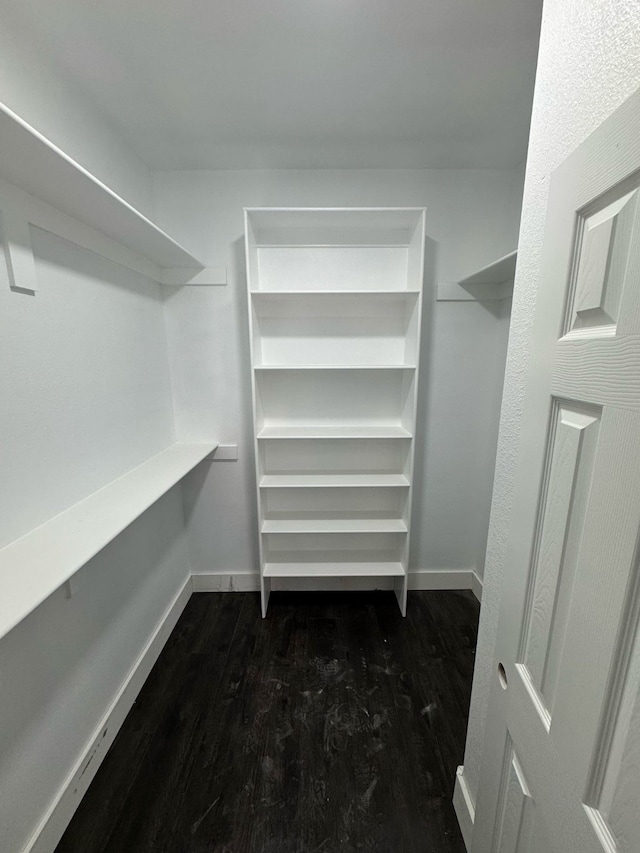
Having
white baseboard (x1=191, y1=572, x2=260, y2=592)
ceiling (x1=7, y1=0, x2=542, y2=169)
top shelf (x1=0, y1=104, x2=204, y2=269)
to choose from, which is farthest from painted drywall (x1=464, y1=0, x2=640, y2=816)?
white baseboard (x1=191, y1=572, x2=260, y2=592)

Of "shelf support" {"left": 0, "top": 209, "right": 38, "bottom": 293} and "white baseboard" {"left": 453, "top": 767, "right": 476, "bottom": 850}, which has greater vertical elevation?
"shelf support" {"left": 0, "top": 209, "right": 38, "bottom": 293}

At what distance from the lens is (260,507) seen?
2.06m

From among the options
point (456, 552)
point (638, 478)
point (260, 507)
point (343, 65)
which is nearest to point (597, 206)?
point (638, 478)

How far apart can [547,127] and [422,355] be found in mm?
1411

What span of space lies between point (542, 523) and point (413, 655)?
1.61 meters

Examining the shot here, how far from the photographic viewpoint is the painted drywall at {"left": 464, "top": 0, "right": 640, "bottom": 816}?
0.54m

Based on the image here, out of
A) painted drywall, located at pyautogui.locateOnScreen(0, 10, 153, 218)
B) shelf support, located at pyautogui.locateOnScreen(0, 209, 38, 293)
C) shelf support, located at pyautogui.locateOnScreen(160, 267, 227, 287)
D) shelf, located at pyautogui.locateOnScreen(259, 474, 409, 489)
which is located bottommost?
shelf, located at pyautogui.locateOnScreen(259, 474, 409, 489)

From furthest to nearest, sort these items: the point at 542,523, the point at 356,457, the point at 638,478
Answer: the point at 356,457, the point at 542,523, the point at 638,478

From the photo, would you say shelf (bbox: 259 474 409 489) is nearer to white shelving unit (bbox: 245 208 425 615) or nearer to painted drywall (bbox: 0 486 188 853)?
white shelving unit (bbox: 245 208 425 615)

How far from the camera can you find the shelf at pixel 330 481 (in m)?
1.98

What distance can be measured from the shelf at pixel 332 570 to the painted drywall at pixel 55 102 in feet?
7.34

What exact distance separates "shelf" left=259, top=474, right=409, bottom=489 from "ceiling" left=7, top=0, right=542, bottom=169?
5.90ft

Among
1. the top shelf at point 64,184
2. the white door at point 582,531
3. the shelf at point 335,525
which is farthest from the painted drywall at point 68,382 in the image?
the white door at point 582,531

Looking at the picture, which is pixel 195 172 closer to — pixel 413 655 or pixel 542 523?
pixel 542 523
